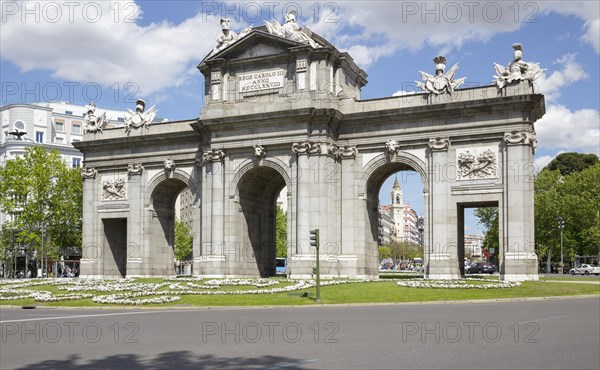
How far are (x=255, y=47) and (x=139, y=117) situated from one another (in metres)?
13.1

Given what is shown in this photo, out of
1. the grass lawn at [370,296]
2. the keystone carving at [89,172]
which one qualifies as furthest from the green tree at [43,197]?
the grass lawn at [370,296]

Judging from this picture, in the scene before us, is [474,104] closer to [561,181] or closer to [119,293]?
[119,293]

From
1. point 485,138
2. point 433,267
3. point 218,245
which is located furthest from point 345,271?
point 485,138

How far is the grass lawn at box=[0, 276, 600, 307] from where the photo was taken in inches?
1375

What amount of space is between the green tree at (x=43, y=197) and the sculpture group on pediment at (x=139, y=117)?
1950 cm

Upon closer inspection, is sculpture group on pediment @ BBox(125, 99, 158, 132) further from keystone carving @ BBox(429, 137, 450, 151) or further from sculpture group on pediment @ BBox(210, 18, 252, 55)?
keystone carving @ BBox(429, 137, 450, 151)

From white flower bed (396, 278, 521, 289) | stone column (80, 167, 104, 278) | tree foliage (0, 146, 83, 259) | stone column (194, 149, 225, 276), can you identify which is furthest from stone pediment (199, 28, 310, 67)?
tree foliage (0, 146, 83, 259)

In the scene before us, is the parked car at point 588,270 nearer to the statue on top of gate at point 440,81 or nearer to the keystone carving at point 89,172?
the statue on top of gate at point 440,81

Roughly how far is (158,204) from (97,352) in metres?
44.7

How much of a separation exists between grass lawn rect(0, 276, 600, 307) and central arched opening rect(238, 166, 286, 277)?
15.3 metres

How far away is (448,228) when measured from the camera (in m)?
48.8

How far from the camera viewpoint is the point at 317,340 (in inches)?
725

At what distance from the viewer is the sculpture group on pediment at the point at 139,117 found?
60.1 m

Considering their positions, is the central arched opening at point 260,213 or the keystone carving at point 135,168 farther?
the keystone carving at point 135,168
